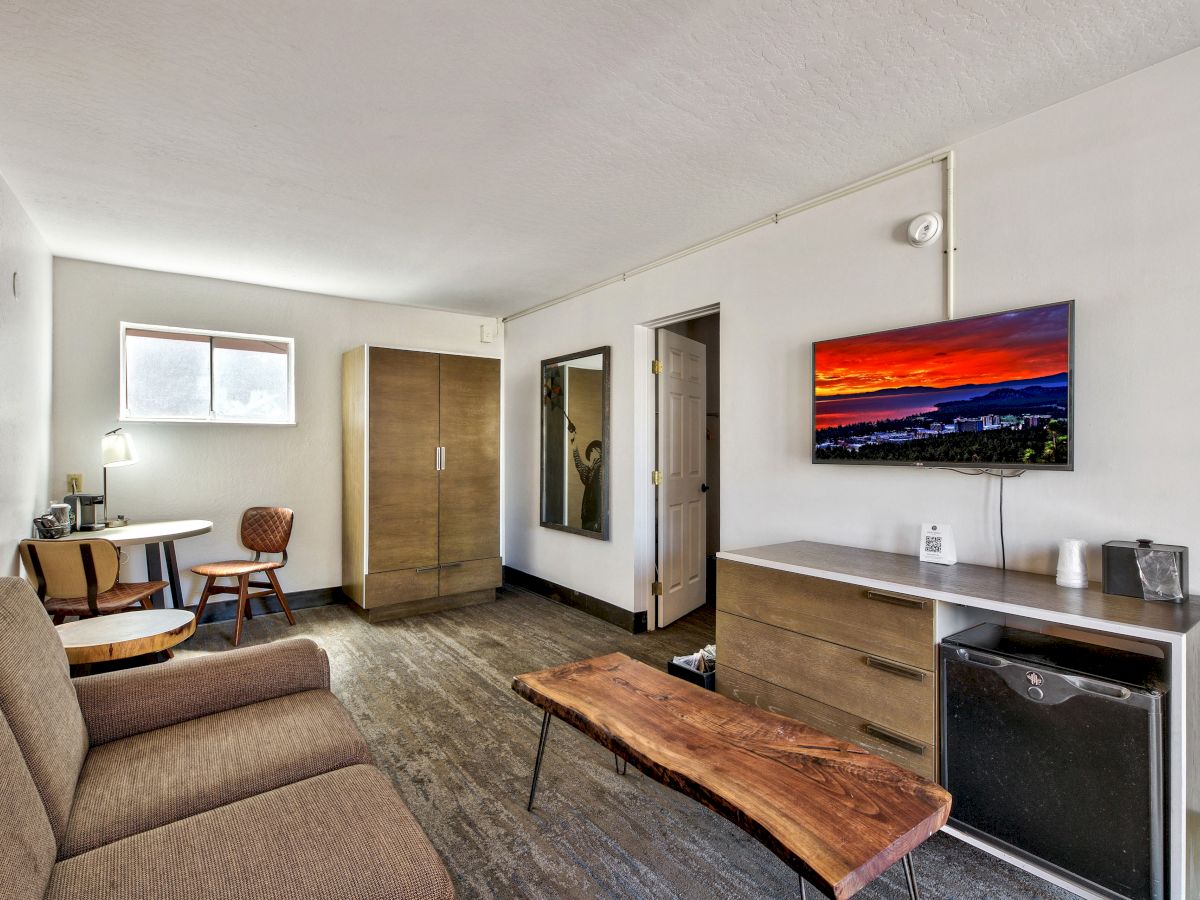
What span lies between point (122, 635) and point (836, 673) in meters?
2.77

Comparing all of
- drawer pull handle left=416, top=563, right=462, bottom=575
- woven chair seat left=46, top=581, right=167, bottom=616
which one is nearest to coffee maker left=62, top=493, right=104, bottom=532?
woven chair seat left=46, top=581, right=167, bottom=616

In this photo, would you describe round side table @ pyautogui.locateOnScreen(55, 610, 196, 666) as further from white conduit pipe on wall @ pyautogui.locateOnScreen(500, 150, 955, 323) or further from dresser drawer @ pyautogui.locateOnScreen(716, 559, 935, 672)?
white conduit pipe on wall @ pyautogui.locateOnScreen(500, 150, 955, 323)

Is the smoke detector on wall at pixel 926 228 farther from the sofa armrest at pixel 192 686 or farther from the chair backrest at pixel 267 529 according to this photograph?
the chair backrest at pixel 267 529

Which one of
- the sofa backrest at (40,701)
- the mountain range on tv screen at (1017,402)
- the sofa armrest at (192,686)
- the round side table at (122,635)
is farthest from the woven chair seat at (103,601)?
the mountain range on tv screen at (1017,402)

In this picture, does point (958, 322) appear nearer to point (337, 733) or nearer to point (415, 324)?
point (337, 733)

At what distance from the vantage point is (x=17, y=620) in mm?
1401

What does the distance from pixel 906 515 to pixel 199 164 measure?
346 cm

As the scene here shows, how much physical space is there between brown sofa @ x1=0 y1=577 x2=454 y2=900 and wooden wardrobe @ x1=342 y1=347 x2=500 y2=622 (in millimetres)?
2498

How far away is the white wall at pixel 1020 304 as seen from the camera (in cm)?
189

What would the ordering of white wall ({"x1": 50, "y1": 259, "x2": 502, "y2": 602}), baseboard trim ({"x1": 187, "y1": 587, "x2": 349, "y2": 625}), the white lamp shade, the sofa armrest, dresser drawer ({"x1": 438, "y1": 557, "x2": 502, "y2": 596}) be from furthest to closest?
dresser drawer ({"x1": 438, "y1": 557, "x2": 502, "y2": 596})
baseboard trim ({"x1": 187, "y1": 587, "x2": 349, "y2": 625})
white wall ({"x1": 50, "y1": 259, "x2": 502, "y2": 602})
the white lamp shade
the sofa armrest

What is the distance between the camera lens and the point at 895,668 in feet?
6.61

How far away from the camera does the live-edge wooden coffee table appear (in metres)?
1.21

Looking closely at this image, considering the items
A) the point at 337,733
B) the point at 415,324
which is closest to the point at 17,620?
the point at 337,733

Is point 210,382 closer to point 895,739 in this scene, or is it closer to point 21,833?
point 21,833
